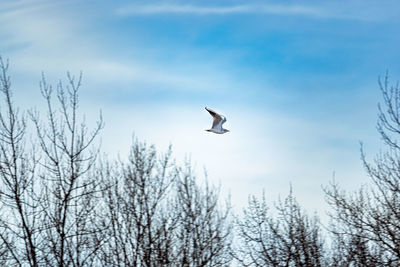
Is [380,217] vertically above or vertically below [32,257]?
above

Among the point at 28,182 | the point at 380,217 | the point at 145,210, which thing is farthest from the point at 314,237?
the point at 28,182

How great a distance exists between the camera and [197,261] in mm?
17219

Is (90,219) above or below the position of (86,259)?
above

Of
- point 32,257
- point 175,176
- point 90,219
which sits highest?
point 175,176

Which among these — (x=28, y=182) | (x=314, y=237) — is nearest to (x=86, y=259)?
(x=28, y=182)

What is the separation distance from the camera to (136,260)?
51.3 ft

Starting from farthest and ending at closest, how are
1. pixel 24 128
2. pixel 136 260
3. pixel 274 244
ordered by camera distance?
pixel 274 244 → pixel 136 260 → pixel 24 128

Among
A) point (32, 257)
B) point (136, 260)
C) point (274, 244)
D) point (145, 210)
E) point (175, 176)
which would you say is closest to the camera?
point (32, 257)

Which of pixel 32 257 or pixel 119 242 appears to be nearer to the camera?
pixel 32 257

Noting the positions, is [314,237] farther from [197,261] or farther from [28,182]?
[28,182]

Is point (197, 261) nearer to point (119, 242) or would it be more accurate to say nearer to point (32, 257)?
point (119, 242)

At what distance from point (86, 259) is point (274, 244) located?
8.72m

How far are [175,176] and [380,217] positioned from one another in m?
6.23

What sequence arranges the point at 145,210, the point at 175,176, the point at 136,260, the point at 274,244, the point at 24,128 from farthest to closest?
the point at 274,244 → the point at 175,176 → the point at 145,210 → the point at 136,260 → the point at 24,128
